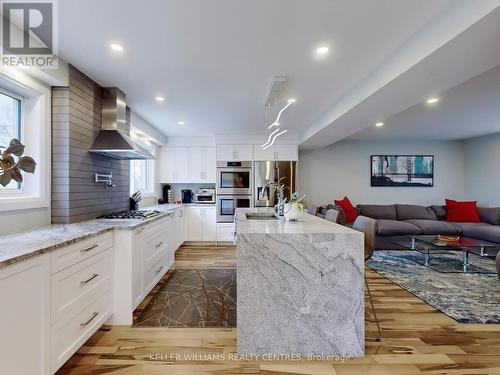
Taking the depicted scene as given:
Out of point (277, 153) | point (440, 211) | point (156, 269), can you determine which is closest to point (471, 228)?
point (440, 211)

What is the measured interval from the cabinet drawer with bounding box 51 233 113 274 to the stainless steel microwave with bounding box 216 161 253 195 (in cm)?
330

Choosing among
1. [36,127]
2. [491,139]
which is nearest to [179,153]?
[36,127]

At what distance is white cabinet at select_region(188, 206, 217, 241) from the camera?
5.51 metres

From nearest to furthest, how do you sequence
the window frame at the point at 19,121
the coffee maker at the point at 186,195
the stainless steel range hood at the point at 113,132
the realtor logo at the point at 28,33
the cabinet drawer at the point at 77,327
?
the cabinet drawer at the point at 77,327 < the realtor logo at the point at 28,33 < the window frame at the point at 19,121 < the stainless steel range hood at the point at 113,132 < the coffee maker at the point at 186,195

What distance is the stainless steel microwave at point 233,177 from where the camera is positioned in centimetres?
546

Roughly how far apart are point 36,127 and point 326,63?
2685 mm

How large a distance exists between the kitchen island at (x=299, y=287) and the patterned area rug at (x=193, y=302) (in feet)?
2.09

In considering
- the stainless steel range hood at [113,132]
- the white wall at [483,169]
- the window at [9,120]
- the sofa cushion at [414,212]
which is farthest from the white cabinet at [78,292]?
the white wall at [483,169]

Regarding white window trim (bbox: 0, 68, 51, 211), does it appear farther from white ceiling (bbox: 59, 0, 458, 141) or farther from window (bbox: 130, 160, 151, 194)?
window (bbox: 130, 160, 151, 194)

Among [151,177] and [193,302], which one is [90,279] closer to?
[193,302]

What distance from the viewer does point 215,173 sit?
566 cm

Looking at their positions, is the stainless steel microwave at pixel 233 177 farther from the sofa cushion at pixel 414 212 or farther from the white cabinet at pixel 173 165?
the sofa cushion at pixel 414 212

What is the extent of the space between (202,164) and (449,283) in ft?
15.6

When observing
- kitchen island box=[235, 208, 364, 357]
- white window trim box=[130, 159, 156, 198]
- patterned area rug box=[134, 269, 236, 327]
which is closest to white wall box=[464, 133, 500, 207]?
kitchen island box=[235, 208, 364, 357]
